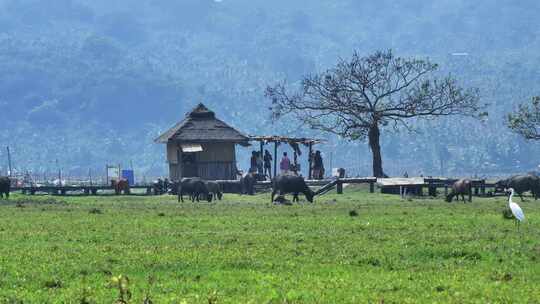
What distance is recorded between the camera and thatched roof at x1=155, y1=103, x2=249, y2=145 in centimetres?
8262

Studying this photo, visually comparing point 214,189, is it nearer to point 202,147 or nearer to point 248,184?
point 248,184

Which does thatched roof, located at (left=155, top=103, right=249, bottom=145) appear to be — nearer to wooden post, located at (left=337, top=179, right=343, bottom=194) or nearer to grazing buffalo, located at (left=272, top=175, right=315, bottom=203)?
→ wooden post, located at (left=337, top=179, right=343, bottom=194)

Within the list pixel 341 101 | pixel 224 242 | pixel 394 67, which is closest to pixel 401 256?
pixel 224 242

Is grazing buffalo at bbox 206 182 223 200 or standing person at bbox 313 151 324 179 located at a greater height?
standing person at bbox 313 151 324 179

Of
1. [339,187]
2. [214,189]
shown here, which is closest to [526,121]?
[339,187]

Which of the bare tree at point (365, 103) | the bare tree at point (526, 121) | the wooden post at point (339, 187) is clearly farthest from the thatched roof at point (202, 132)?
the bare tree at point (526, 121)

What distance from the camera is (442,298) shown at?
19828mm

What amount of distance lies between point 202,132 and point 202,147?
1.01m

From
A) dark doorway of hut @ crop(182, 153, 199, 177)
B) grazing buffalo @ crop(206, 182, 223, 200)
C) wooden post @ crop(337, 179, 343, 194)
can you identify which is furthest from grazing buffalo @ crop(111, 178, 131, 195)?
wooden post @ crop(337, 179, 343, 194)

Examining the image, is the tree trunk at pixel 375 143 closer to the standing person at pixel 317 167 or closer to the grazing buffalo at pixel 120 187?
the standing person at pixel 317 167

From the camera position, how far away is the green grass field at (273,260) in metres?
20.2

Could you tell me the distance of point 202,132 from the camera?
83.4 metres

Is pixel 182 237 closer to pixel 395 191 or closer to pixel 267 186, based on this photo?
pixel 395 191

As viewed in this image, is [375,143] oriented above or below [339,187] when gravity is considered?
above
